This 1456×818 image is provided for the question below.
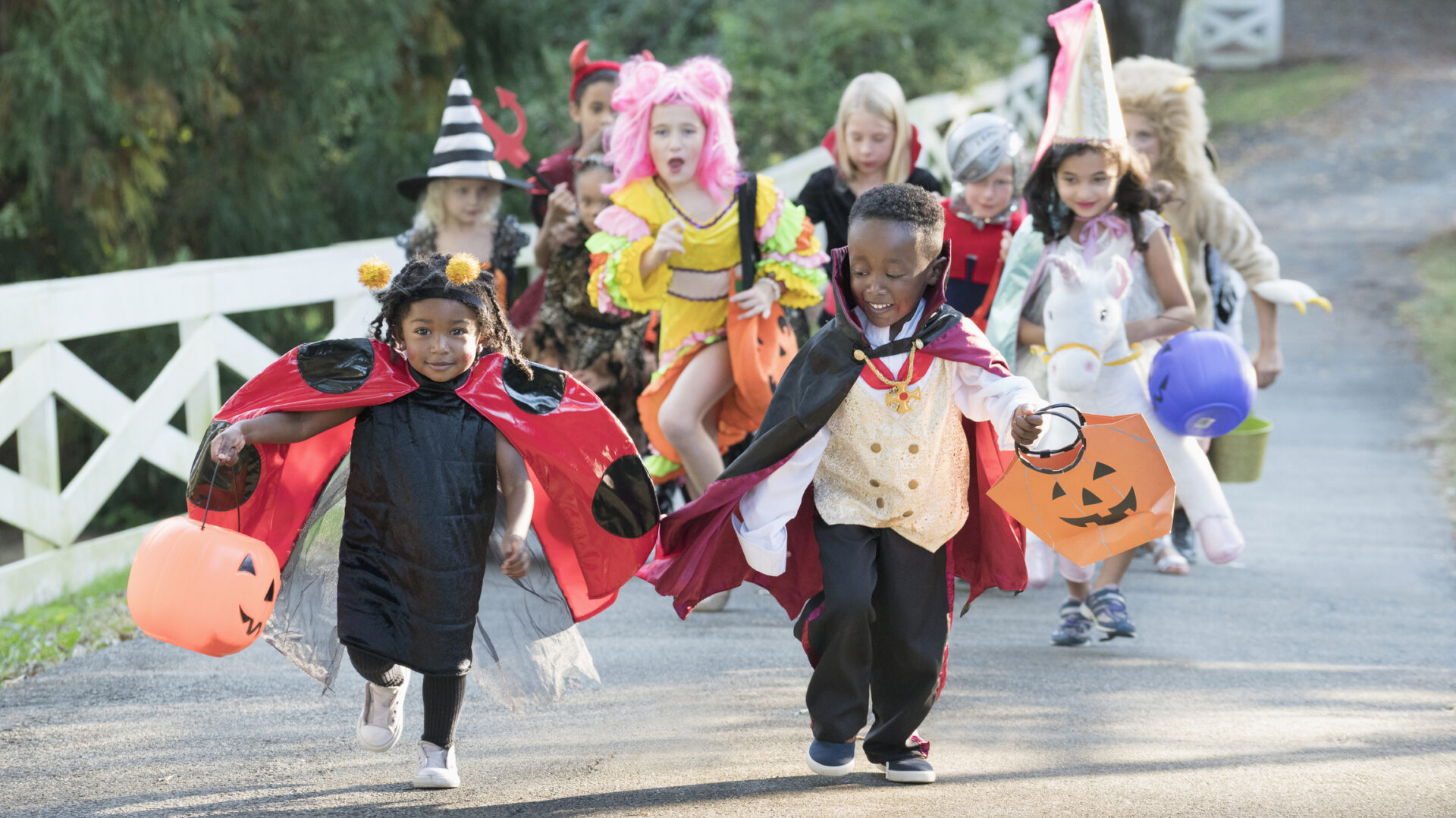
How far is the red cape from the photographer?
3.77m

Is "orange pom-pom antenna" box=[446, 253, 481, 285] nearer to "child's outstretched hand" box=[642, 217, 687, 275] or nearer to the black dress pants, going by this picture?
the black dress pants

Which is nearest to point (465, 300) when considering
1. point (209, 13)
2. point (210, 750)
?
point (210, 750)

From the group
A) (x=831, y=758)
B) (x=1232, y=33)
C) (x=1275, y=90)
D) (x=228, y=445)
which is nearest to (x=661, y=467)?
(x=831, y=758)

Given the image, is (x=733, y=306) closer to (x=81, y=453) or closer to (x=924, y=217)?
(x=924, y=217)

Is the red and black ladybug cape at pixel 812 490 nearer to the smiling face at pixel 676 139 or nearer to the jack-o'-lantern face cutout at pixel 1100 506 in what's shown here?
the jack-o'-lantern face cutout at pixel 1100 506

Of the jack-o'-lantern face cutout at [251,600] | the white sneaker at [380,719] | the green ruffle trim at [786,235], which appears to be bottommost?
the white sneaker at [380,719]

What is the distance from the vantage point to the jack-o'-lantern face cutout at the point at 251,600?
3404 millimetres

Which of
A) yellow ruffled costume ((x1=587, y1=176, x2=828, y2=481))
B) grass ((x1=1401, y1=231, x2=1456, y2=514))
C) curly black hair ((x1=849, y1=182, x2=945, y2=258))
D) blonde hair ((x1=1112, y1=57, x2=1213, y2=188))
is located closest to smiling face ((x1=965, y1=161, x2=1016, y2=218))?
blonde hair ((x1=1112, y1=57, x2=1213, y2=188))

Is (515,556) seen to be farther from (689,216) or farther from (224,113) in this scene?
(224,113)

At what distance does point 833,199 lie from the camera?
241 inches

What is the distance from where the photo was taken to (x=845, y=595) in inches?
147

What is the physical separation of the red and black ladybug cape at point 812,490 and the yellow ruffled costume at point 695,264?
5.03ft

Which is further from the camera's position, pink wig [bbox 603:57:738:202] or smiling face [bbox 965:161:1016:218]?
smiling face [bbox 965:161:1016:218]

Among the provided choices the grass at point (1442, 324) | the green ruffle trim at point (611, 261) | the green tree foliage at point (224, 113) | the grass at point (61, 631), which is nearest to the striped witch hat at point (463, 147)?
the green ruffle trim at point (611, 261)
